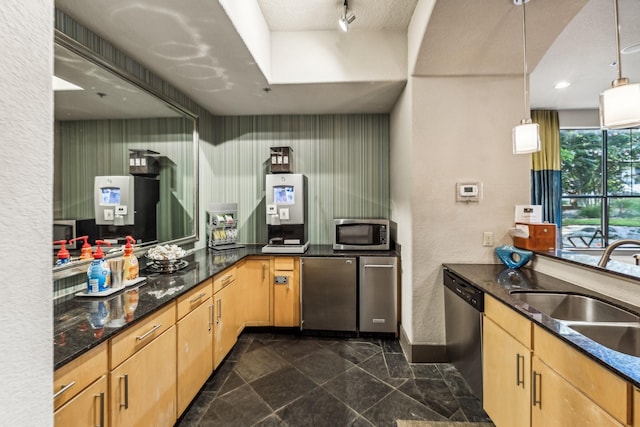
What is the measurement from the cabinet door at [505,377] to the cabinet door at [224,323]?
1.90 meters

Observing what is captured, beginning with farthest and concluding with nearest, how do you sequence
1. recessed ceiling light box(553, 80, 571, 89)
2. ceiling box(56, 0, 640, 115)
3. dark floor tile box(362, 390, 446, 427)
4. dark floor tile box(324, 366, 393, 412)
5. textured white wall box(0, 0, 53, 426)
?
1. recessed ceiling light box(553, 80, 571, 89)
2. dark floor tile box(324, 366, 393, 412)
3. dark floor tile box(362, 390, 446, 427)
4. ceiling box(56, 0, 640, 115)
5. textured white wall box(0, 0, 53, 426)

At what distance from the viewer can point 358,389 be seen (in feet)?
7.13

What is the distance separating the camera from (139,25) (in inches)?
70.7

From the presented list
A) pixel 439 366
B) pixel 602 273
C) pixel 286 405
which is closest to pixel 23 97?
pixel 286 405

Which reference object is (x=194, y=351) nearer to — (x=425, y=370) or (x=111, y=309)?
(x=111, y=309)

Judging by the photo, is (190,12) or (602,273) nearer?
(602,273)

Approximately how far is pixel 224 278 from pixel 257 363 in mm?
807

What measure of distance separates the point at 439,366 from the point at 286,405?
4.35 feet

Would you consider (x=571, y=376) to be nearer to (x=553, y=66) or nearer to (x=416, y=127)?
(x=416, y=127)

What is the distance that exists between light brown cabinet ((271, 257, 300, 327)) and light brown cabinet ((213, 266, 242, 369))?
419 mm

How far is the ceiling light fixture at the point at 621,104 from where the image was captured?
50.6 inches

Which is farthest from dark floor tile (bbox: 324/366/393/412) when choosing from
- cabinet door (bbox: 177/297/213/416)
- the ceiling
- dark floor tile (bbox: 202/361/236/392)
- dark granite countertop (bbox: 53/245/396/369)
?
the ceiling

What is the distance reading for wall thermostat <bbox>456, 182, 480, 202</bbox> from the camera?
2438mm

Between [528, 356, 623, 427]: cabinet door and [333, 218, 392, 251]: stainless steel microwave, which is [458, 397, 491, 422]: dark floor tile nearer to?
[528, 356, 623, 427]: cabinet door
